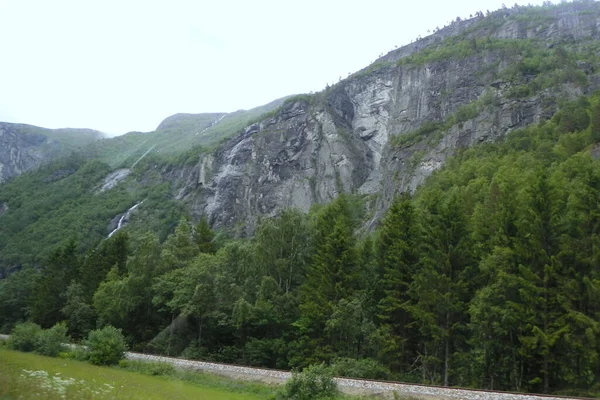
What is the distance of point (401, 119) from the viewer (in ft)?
347

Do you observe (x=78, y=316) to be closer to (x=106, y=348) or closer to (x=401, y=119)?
(x=106, y=348)

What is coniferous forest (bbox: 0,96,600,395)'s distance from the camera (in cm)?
2459

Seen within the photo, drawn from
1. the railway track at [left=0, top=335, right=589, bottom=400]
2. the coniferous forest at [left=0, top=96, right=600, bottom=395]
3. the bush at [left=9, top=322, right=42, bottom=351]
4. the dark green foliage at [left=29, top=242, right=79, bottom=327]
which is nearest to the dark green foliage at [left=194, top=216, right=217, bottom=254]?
the coniferous forest at [left=0, top=96, right=600, bottom=395]

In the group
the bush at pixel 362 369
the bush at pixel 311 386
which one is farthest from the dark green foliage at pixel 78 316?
the bush at pixel 311 386

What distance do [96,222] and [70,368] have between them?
344 ft

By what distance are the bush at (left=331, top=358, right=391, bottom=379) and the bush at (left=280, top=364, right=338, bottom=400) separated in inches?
236

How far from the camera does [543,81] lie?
83125mm

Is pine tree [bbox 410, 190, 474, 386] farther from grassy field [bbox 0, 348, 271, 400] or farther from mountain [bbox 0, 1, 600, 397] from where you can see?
grassy field [bbox 0, 348, 271, 400]

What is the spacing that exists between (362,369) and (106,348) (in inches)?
647

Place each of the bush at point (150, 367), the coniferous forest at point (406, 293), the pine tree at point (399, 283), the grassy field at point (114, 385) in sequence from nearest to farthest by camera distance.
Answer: the grassy field at point (114, 385) < the coniferous forest at point (406, 293) < the bush at point (150, 367) < the pine tree at point (399, 283)

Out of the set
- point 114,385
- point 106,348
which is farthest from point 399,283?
point 106,348

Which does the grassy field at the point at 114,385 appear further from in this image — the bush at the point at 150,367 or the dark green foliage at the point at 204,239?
the dark green foliage at the point at 204,239

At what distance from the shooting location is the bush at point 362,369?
2833 centimetres

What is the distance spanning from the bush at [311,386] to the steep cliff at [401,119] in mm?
58346
